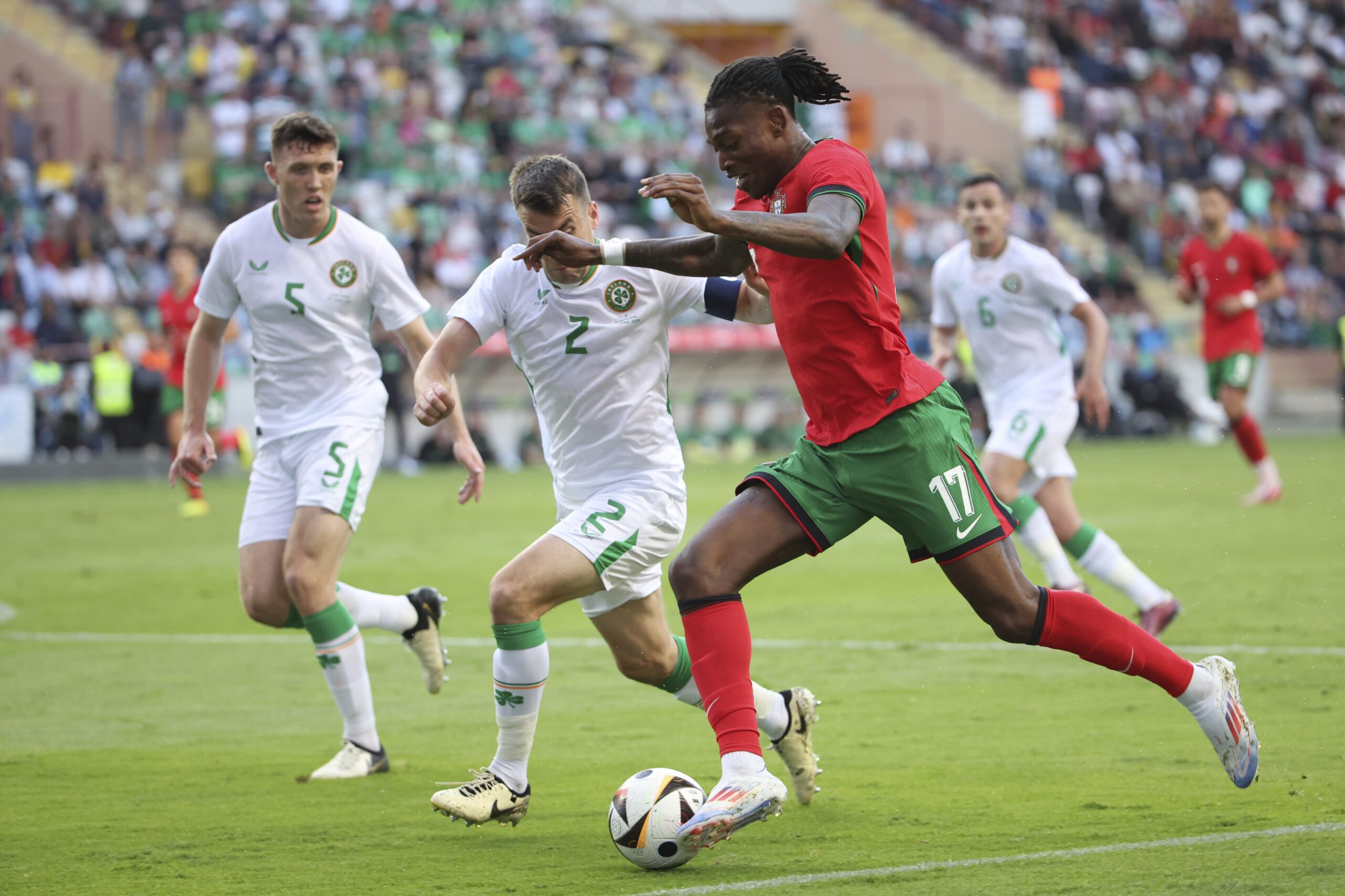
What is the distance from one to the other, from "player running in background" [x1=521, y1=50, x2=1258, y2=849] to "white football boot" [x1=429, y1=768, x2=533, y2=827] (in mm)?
741

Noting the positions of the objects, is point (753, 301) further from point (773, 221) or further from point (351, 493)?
point (351, 493)

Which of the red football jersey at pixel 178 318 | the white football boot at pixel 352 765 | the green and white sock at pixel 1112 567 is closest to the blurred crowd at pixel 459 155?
the red football jersey at pixel 178 318

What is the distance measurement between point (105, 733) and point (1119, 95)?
33.7m

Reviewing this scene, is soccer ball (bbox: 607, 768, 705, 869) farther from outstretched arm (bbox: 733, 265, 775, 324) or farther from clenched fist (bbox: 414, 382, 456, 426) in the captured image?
outstretched arm (bbox: 733, 265, 775, 324)

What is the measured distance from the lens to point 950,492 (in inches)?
198

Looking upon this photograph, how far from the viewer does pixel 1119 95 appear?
3703 cm

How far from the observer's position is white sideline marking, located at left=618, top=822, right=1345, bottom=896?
14.9 feet

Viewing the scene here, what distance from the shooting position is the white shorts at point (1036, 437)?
924 centimetres

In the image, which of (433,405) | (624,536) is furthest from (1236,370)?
(433,405)

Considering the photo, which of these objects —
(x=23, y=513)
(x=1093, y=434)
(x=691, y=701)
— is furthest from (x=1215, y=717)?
(x=1093, y=434)

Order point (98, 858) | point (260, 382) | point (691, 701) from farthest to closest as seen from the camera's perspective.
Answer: point (260, 382)
point (691, 701)
point (98, 858)

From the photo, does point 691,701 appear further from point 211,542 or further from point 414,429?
point 414,429

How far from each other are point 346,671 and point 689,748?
140 centimetres

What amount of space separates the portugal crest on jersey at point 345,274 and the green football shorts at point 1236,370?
10.8 metres
